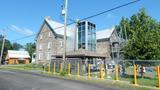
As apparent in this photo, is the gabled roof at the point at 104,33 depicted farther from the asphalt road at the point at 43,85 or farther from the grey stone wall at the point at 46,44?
the asphalt road at the point at 43,85

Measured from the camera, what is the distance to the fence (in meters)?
20.6

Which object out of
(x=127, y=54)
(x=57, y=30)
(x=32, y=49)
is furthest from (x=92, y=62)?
(x=32, y=49)

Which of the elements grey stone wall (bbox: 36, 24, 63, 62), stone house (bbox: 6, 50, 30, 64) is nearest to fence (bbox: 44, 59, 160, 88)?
grey stone wall (bbox: 36, 24, 63, 62)

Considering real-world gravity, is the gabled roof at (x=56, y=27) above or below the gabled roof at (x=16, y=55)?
above

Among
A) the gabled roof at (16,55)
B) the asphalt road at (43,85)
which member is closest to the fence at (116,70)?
the asphalt road at (43,85)

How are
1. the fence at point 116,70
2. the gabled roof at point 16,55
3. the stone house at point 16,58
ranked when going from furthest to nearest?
the gabled roof at point 16,55
the stone house at point 16,58
the fence at point 116,70

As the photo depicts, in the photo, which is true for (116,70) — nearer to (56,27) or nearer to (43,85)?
(43,85)

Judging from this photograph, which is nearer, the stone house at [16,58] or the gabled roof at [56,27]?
the gabled roof at [56,27]

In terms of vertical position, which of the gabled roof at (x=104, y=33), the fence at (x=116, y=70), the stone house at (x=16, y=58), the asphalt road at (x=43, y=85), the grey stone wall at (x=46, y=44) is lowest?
the asphalt road at (x=43, y=85)

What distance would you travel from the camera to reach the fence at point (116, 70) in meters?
20.6

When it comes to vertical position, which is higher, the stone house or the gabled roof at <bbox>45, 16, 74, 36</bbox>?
the gabled roof at <bbox>45, 16, 74, 36</bbox>

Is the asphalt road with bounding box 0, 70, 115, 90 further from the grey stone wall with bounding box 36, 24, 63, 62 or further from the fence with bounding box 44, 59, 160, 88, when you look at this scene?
the grey stone wall with bounding box 36, 24, 63, 62

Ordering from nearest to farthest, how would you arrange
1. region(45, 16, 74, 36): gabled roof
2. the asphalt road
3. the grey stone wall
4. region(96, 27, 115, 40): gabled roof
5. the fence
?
1. the asphalt road
2. the fence
3. the grey stone wall
4. region(45, 16, 74, 36): gabled roof
5. region(96, 27, 115, 40): gabled roof

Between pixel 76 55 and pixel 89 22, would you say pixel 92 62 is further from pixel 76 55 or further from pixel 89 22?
pixel 89 22
